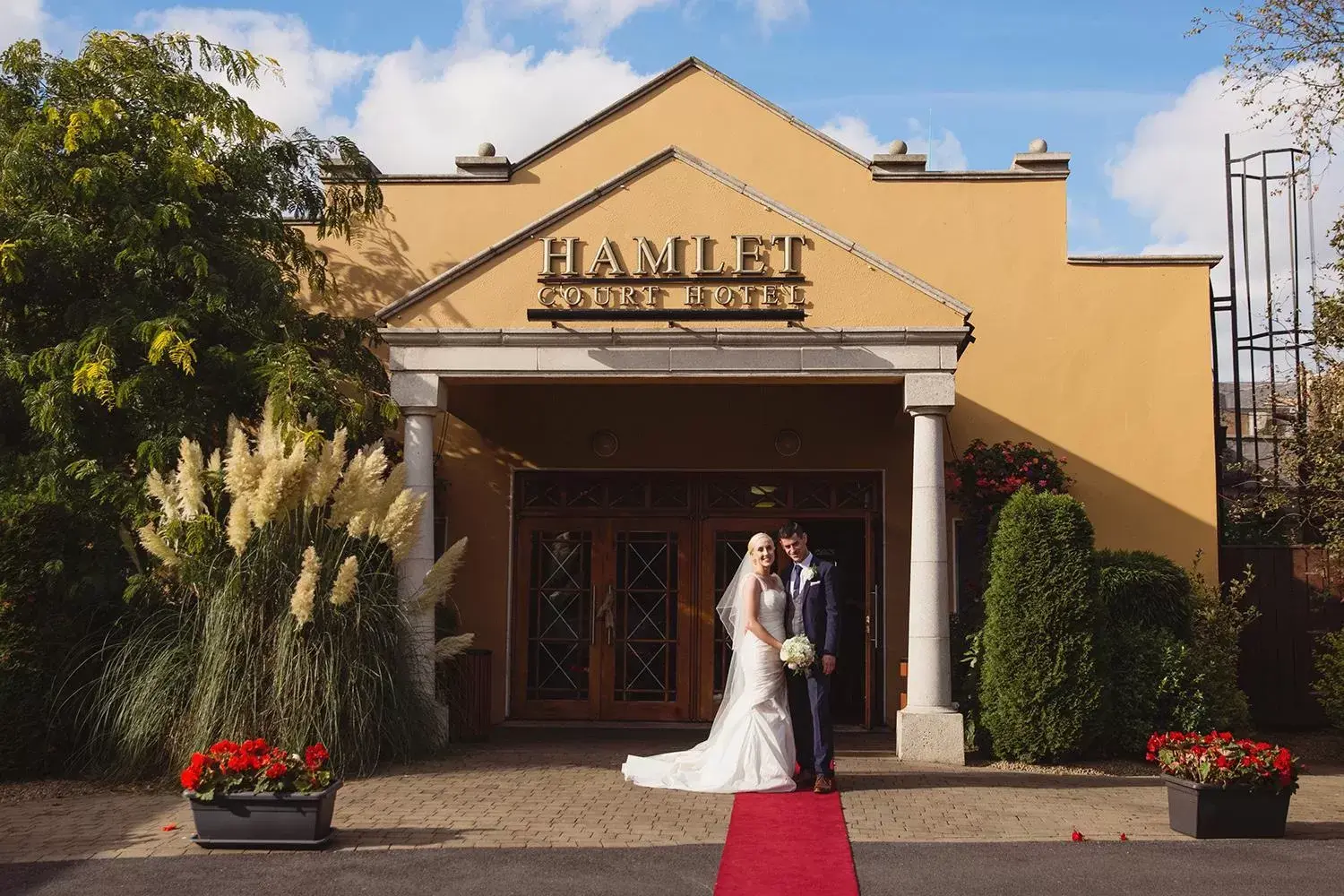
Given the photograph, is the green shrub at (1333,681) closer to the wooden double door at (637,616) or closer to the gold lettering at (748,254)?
the wooden double door at (637,616)

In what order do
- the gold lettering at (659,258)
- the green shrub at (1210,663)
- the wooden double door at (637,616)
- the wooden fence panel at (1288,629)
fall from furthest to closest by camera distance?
the wooden double door at (637,616) → the wooden fence panel at (1288,629) → the gold lettering at (659,258) → the green shrub at (1210,663)

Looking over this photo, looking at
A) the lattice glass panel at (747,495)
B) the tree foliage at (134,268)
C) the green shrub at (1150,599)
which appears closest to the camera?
the tree foliage at (134,268)

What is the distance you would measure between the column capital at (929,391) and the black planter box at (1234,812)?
155 inches

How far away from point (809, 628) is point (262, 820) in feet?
13.1

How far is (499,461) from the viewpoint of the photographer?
13.2 m

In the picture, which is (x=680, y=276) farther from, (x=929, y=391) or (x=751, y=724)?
(x=751, y=724)

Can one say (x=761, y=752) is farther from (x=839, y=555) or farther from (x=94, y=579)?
(x=94, y=579)

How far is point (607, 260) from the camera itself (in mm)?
10602

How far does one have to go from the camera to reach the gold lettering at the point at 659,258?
415 inches

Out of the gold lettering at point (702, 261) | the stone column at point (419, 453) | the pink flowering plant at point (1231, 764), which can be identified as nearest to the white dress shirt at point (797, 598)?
the pink flowering plant at point (1231, 764)

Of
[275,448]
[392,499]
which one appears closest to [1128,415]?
[392,499]

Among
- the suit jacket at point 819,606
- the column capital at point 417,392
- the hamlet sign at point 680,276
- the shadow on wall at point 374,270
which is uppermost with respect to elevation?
the shadow on wall at point 374,270

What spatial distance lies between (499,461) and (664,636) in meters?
2.55

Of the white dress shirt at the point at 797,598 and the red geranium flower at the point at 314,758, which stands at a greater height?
the white dress shirt at the point at 797,598
